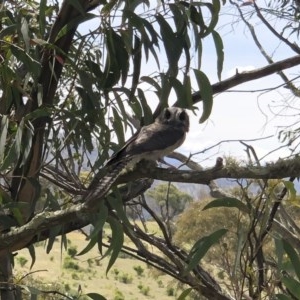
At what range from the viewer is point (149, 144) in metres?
1.63

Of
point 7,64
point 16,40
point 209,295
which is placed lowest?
point 209,295

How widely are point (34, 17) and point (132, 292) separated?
1323cm

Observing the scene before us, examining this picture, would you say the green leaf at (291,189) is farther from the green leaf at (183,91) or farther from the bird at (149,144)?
the green leaf at (183,91)

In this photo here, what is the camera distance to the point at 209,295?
1.63 metres

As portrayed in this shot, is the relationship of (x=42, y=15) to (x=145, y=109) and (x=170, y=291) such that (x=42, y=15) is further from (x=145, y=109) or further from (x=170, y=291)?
(x=170, y=291)

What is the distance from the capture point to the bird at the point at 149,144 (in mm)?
1243

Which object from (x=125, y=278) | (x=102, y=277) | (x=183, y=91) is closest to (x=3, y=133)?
(x=183, y=91)

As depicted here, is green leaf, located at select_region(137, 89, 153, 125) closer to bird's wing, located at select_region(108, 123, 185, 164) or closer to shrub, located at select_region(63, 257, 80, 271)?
bird's wing, located at select_region(108, 123, 185, 164)

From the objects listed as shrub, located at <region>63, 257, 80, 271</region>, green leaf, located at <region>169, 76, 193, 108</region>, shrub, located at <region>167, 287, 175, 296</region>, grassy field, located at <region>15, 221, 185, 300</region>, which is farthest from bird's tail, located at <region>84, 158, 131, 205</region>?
shrub, located at <region>63, 257, 80, 271</region>

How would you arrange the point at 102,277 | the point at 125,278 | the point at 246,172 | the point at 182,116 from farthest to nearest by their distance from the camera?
the point at 102,277 → the point at 125,278 → the point at 182,116 → the point at 246,172

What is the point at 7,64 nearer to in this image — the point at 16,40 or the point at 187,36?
the point at 16,40

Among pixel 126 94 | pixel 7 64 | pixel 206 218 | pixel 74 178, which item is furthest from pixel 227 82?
pixel 206 218

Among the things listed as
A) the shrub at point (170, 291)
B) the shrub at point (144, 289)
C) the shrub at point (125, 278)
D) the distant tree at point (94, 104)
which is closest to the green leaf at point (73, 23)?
the distant tree at point (94, 104)

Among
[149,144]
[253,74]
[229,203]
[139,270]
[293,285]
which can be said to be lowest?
[293,285]
